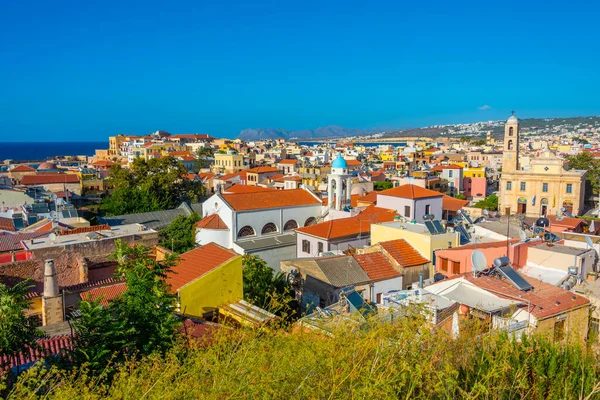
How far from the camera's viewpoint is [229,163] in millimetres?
76938

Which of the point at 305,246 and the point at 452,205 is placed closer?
the point at 305,246

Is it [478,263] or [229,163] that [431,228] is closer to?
[478,263]

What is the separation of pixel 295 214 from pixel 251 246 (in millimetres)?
4444

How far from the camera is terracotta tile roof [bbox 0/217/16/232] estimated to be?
24584 mm

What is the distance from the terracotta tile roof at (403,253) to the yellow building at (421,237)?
0.74 feet

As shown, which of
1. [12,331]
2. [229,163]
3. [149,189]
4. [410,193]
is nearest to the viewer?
[12,331]

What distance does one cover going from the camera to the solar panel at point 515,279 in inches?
443

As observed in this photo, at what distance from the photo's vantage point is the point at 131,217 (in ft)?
116

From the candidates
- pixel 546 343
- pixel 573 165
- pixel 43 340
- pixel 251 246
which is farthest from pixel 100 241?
pixel 573 165

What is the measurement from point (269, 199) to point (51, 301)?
1678cm

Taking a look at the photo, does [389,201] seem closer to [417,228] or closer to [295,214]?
[295,214]

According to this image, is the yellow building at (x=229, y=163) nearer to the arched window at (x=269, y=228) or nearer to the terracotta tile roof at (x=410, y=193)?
the arched window at (x=269, y=228)

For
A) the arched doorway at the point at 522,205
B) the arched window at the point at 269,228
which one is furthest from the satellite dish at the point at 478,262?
the arched doorway at the point at 522,205

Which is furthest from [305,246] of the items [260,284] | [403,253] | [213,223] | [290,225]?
[260,284]
